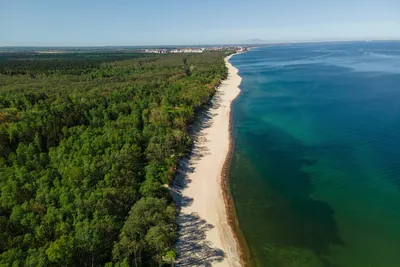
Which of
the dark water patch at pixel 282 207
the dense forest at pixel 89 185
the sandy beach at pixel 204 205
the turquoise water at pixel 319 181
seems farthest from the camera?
the dark water patch at pixel 282 207

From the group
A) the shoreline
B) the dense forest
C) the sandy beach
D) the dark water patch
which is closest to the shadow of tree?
the sandy beach

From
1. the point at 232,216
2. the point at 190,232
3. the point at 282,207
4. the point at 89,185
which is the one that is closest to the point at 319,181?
the point at 282,207

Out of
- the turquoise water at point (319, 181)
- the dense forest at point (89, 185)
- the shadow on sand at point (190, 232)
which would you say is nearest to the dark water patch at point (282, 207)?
the turquoise water at point (319, 181)

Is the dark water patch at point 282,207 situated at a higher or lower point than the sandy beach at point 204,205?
lower

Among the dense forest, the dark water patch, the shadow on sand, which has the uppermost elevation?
the dense forest

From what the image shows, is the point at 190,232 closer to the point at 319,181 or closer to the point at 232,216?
the point at 232,216

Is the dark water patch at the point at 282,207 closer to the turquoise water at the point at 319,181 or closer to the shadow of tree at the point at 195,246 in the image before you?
the turquoise water at the point at 319,181

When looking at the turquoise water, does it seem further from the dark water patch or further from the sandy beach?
the sandy beach
